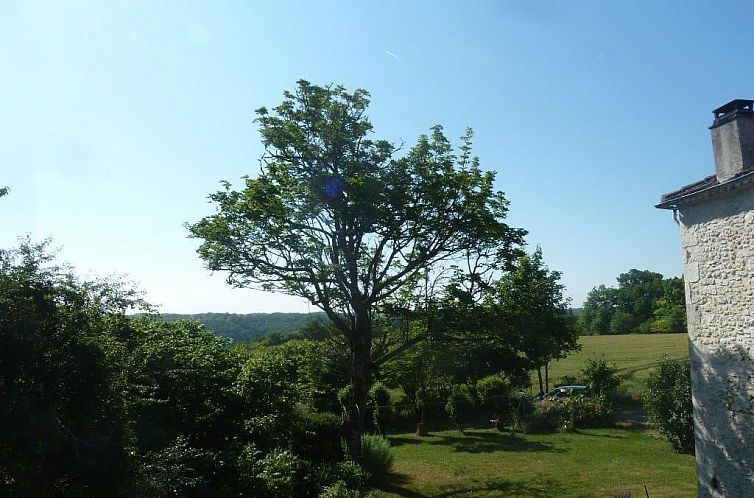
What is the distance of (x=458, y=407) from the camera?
88.8ft

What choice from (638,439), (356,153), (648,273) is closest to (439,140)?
(356,153)

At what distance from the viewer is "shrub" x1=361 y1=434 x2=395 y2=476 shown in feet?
53.9

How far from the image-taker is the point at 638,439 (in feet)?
72.3

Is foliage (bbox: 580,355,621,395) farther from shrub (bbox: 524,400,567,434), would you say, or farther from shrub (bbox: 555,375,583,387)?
shrub (bbox: 555,375,583,387)

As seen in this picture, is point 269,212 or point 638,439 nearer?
point 269,212

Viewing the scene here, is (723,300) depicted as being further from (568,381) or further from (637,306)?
(637,306)

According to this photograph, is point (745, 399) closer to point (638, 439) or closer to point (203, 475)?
point (203, 475)

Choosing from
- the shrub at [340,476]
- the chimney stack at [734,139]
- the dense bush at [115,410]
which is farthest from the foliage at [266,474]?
the chimney stack at [734,139]

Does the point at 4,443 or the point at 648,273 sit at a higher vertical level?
the point at 648,273

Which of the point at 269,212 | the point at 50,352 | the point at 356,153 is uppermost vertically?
the point at 356,153

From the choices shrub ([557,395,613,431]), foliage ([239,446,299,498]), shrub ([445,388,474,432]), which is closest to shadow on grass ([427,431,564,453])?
shrub ([445,388,474,432])

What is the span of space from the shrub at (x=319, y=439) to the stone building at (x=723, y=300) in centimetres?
953

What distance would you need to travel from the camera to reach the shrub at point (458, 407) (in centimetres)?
2680

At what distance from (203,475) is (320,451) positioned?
6207 millimetres
